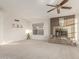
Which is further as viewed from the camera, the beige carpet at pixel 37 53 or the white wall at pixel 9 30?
the white wall at pixel 9 30

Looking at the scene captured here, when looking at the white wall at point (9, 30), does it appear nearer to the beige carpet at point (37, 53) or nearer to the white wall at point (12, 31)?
the white wall at point (12, 31)

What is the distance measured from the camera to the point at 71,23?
7195 millimetres

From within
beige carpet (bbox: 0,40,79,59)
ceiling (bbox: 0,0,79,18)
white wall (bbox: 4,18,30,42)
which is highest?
ceiling (bbox: 0,0,79,18)

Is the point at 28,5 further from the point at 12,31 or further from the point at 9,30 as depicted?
the point at 12,31

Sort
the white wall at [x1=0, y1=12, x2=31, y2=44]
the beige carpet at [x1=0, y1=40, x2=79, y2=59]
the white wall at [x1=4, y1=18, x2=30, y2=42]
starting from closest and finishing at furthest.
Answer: the beige carpet at [x1=0, y1=40, x2=79, y2=59] → the white wall at [x1=0, y1=12, x2=31, y2=44] → the white wall at [x1=4, y1=18, x2=30, y2=42]

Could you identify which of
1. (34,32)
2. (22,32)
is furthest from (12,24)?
(34,32)

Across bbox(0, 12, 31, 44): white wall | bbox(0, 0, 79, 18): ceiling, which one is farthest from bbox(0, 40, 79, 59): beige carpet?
bbox(0, 12, 31, 44): white wall

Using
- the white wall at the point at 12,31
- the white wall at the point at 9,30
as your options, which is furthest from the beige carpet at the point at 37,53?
the white wall at the point at 12,31

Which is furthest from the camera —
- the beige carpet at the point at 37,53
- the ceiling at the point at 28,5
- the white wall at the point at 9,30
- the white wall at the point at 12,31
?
the white wall at the point at 12,31

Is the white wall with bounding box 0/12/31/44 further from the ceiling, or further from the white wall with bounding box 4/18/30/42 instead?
the ceiling

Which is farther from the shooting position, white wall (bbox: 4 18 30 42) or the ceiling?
white wall (bbox: 4 18 30 42)

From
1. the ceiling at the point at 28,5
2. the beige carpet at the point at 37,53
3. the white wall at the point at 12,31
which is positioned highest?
the ceiling at the point at 28,5

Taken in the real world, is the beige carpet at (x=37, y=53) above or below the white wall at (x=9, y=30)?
below

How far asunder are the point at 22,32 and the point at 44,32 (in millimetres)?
2164
